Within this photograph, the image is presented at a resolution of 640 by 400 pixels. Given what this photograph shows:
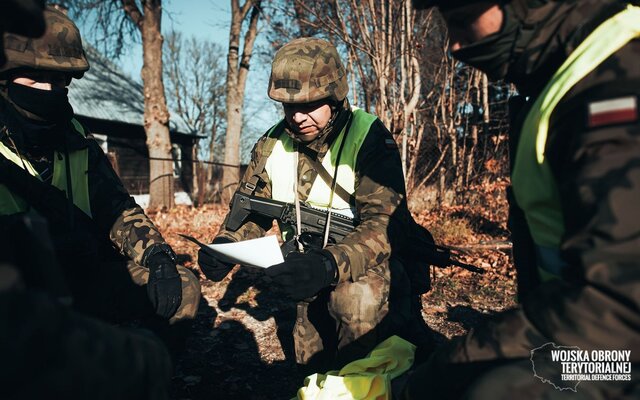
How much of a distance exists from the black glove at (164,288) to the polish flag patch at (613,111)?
205 centimetres

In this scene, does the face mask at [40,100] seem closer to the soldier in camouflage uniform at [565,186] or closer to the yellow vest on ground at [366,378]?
the yellow vest on ground at [366,378]

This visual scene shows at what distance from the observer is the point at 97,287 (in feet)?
8.38

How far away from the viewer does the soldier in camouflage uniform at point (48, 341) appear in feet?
2.62

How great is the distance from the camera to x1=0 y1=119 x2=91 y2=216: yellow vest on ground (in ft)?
7.84

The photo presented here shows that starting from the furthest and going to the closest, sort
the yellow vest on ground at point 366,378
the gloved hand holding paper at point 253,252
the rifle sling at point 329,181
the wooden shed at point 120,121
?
the wooden shed at point 120,121
the rifle sling at point 329,181
the gloved hand holding paper at point 253,252
the yellow vest on ground at point 366,378

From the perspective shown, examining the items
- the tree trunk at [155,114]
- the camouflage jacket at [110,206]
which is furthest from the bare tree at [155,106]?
the camouflage jacket at [110,206]

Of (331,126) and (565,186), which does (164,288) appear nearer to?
(331,126)

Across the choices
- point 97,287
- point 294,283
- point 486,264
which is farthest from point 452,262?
point 486,264

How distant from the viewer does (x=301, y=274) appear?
2.12 m

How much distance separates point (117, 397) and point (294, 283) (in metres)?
1.22

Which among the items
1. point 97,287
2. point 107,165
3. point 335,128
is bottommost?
point 97,287

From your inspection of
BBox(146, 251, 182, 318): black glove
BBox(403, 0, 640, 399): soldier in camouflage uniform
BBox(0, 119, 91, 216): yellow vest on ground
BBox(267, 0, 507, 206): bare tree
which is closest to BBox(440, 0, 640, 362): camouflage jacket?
BBox(403, 0, 640, 399): soldier in camouflage uniform

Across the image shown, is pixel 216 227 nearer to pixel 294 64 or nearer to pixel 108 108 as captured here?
pixel 294 64

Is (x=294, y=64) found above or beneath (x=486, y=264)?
above
